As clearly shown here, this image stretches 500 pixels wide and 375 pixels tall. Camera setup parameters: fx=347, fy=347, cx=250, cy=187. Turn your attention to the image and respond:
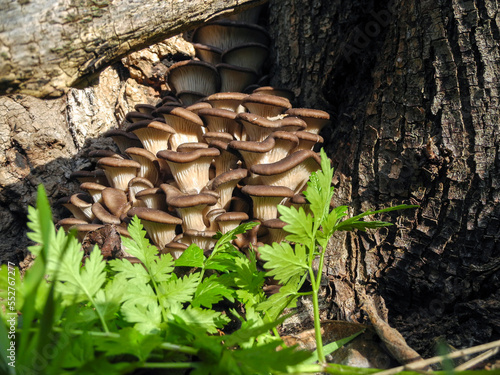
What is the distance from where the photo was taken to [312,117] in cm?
330

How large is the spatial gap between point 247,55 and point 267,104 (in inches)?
49.8

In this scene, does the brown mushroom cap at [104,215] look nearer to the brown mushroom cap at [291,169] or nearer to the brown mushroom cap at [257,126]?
the brown mushroom cap at [291,169]

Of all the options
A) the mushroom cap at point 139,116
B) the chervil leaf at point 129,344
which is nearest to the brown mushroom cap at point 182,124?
the mushroom cap at point 139,116

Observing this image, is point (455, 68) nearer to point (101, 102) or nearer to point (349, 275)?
point (349, 275)

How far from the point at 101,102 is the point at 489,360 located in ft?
15.6

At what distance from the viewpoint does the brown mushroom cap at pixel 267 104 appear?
3.25m

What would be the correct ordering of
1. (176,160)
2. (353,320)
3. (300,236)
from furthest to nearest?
(176,160), (353,320), (300,236)

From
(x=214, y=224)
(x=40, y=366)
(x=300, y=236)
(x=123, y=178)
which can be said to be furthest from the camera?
(x=123, y=178)

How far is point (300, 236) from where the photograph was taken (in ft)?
6.03

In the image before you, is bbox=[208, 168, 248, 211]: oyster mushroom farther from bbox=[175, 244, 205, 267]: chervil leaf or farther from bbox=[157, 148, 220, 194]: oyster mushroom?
bbox=[175, 244, 205, 267]: chervil leaf

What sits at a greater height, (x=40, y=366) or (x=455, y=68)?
(x=455, y=68)

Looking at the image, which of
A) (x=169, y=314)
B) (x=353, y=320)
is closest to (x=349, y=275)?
(x=353, y=320)

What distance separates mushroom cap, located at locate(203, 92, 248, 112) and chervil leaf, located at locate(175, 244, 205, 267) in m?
1.80

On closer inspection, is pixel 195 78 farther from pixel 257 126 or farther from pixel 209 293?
pixel 209 293
